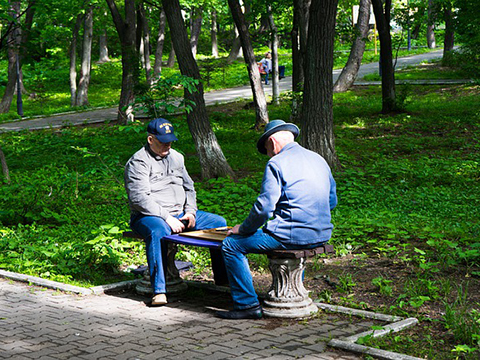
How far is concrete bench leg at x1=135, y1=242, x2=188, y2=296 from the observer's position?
6789 mm

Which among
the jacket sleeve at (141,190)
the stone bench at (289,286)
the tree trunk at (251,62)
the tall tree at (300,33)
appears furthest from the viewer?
the tall tree at (300,33)

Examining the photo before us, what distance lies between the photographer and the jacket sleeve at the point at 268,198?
563 cm

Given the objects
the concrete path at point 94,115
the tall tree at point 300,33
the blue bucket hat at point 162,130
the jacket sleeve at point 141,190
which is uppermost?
the tall tree at point 300,33

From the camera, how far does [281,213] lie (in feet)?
18.9

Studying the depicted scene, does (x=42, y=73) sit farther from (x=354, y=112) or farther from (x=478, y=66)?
(x=478, y=66)

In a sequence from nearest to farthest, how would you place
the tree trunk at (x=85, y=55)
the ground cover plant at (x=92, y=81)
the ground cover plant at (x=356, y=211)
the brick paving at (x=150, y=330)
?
the brick paving at (x=150, y=330)
the ground cover plant at (x=356, y=211)
the tree trunk at (x=85, y=55)
the ground cover plant at (x=92, y=81)

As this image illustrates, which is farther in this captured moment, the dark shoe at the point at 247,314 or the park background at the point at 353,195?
the park background at the point at 353,195

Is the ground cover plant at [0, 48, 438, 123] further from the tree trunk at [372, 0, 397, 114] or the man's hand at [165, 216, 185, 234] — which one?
the man's hand at [165, 216, 185, 234]

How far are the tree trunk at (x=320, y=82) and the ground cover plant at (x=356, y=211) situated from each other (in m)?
0.90

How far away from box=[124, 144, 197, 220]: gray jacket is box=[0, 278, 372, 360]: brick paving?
35.5 inches

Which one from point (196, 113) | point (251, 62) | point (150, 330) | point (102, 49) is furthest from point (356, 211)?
point (102, 49)

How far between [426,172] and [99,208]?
263 inches

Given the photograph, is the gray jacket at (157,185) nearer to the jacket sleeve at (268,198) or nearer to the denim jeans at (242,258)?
the denim jeans at (242,258)

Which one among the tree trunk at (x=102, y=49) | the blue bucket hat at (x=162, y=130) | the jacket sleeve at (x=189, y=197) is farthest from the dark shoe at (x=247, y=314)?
the tree trunk at (x=102, y=49)
